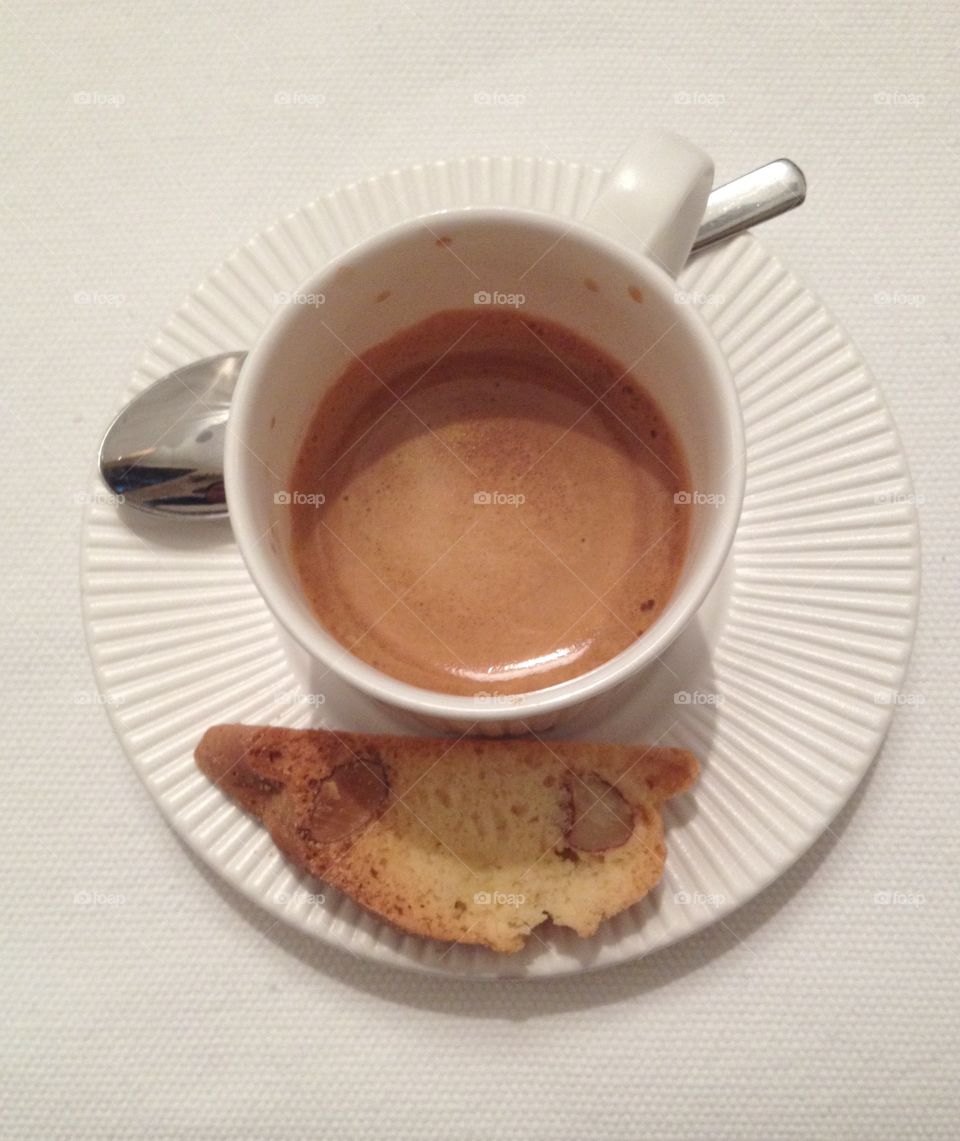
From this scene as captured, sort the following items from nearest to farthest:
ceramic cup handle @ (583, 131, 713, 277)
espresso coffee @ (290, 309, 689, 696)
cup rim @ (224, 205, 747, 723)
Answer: cup rim @ (224, 205, 747, 723), ceramic cup handle @ (583, 131, 713, 277), espresso coffee @ (290, 309, 689, 696)

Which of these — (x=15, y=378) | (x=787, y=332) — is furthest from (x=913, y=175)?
(x=15, y=378)

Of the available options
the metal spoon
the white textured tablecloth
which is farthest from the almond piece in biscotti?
the metal spoon

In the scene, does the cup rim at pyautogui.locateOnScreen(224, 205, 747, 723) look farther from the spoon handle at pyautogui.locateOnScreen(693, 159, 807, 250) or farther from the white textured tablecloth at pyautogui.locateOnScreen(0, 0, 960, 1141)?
the white textured tablecloth at pyautogui.locateOnScreen(0, 0, 960, 1141)

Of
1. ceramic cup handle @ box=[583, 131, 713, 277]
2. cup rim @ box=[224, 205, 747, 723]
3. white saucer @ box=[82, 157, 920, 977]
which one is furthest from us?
white saucer @ box=[82, 157, 920, 977]

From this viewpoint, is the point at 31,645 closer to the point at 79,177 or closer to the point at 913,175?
the point at 79,177

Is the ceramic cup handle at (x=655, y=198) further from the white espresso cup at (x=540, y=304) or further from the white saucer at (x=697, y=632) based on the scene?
the white saucer at (x=697, y=632)

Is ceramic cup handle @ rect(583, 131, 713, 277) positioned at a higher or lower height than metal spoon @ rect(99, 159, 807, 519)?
higher
